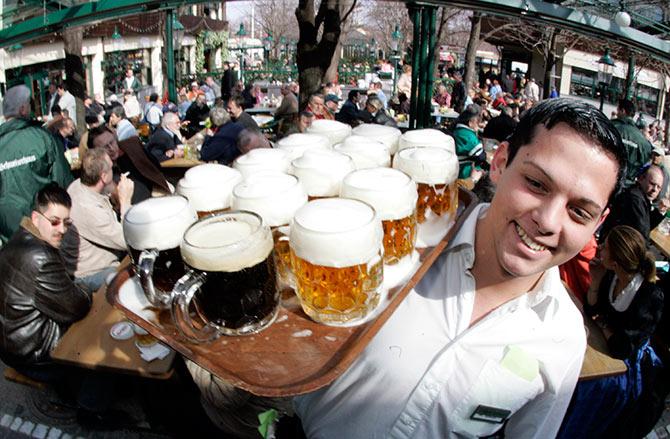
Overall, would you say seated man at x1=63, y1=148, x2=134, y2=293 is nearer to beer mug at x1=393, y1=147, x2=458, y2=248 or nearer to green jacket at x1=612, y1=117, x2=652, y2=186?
beer mug at x1=393, y1=147, x2=458, y2=248

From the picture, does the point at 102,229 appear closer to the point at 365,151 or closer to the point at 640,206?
the point at 365,151

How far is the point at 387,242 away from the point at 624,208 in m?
3.19

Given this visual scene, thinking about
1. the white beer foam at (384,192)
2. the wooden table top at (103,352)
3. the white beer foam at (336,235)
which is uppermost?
the white beer foam at (384,192)

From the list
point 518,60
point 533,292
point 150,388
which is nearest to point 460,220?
point 533,292

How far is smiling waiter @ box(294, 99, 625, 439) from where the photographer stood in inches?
40.7

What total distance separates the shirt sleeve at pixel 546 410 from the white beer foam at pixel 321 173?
28.7 inches

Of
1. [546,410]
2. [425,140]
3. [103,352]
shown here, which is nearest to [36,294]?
[103,352]

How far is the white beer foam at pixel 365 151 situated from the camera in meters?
1.36

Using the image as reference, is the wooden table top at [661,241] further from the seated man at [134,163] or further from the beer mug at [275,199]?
the seated man at [134,163]

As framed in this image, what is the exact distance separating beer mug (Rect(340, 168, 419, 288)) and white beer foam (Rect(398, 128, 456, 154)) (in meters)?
0.31

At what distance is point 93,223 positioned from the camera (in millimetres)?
3295

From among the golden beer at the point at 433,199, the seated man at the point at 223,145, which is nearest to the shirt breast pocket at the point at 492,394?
the golden beer at the point at 433,199

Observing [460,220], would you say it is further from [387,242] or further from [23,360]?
[23,360]

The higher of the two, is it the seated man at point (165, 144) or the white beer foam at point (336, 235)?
the white beer foam at point (336, 235)
